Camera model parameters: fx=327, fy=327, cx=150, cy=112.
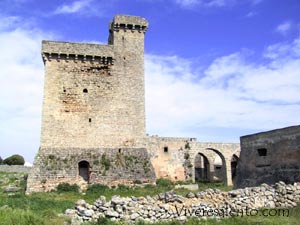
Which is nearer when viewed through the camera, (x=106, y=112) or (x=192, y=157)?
(x=106, y=112)

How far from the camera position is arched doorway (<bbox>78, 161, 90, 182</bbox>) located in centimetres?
2027

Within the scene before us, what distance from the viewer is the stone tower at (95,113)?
1988 cm

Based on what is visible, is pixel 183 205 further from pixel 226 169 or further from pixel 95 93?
pixel 226 169

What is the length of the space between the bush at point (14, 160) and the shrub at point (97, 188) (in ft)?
86.0

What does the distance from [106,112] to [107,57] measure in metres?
A: 3.76

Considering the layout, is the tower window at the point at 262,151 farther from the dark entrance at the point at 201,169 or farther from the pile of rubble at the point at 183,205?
the dark entrance at the point at 201,169

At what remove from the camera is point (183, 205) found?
10367mm

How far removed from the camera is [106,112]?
21.5 meters

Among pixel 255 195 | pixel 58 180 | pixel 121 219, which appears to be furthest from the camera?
pixel 58 180

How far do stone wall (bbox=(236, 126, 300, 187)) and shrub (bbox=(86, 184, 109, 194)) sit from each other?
7.58 m

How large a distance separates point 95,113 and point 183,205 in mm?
12211

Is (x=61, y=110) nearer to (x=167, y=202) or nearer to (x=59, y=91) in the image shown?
(x=59, y=91)

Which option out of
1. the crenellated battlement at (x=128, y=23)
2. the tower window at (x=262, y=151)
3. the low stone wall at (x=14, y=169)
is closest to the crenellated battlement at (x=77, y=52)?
the crenellated battlement at (x=128, y=23)

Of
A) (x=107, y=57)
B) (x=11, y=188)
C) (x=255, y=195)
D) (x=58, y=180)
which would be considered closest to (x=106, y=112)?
(x=107, y=57)
